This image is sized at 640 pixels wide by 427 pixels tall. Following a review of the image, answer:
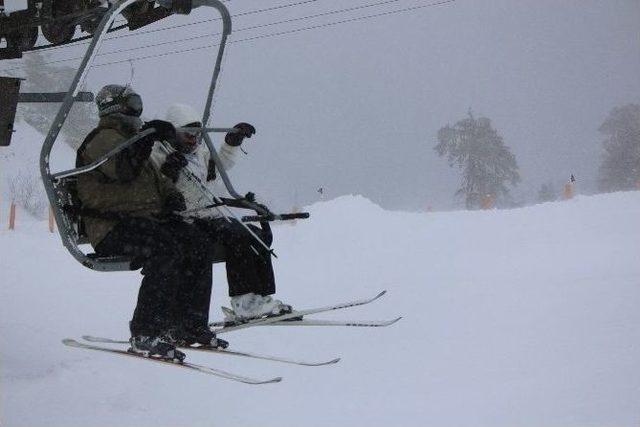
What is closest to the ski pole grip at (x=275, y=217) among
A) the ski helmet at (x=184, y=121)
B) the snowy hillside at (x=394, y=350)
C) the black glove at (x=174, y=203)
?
the black glove at (x=174, y=203)

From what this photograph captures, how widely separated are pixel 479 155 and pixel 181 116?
42.4m

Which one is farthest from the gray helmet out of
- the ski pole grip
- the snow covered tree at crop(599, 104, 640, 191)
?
the snow covered tree at crop(599, 104, 640, 191)

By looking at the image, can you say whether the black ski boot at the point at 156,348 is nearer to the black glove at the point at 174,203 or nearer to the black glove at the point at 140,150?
the black glove at the point at 174,203

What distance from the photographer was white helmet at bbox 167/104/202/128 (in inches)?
162

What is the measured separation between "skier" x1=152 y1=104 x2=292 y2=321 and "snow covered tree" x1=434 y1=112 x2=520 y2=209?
1615 inches

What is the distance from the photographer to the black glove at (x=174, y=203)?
12.2 feet

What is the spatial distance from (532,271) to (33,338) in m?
5.84

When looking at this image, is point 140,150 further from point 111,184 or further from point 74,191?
point 74,191

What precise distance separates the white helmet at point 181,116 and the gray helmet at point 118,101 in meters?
0.53

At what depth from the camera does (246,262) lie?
424 centimetres

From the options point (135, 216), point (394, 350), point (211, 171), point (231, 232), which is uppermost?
point (211, 171)

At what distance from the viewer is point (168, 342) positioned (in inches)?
132

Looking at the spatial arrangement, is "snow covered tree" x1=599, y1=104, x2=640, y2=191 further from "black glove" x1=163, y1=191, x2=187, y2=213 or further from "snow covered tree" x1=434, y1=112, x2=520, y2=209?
"black glove" x1=163, y1=191, x2=187, y2=213

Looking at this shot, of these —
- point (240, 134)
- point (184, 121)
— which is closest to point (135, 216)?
point (184, 121)
